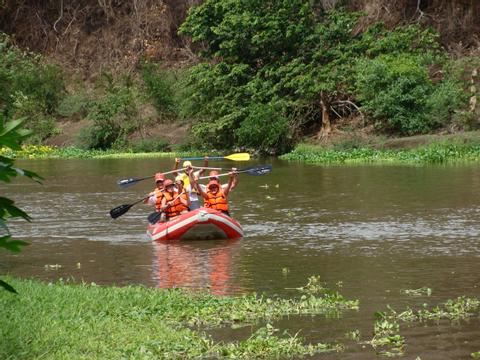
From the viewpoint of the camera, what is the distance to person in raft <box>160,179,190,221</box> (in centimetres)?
1884

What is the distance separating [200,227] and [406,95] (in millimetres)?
21579

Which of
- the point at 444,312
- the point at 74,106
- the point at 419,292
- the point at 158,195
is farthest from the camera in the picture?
the point at 74,106

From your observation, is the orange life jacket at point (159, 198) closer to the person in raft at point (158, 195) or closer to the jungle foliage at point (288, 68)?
the person in raft at point (158, 195)

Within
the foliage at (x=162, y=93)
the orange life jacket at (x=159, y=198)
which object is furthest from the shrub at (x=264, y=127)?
the orange life jacket at (x=159, y=198)

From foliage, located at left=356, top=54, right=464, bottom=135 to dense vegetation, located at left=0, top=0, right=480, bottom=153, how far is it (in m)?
0.04

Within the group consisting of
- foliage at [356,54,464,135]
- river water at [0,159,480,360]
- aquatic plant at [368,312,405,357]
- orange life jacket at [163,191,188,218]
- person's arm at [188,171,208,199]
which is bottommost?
river water at [0,159,480,360]

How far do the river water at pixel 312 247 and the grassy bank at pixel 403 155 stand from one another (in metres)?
4.76

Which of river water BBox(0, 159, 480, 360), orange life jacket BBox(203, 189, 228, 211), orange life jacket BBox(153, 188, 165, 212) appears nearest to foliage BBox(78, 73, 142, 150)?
river water BBox(0, 159, 480, 360)

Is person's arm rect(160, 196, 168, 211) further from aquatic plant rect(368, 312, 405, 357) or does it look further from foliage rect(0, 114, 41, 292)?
foliage rect(0, 114, 41, 292)

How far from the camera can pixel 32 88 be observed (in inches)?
2078

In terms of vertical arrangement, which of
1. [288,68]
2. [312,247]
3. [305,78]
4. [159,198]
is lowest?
[312,247]

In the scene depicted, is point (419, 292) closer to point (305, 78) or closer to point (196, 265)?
point (196, 265)

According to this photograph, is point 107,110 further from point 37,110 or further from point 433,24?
point 433,24

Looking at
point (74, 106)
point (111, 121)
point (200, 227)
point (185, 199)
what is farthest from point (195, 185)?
point (74, 106)
